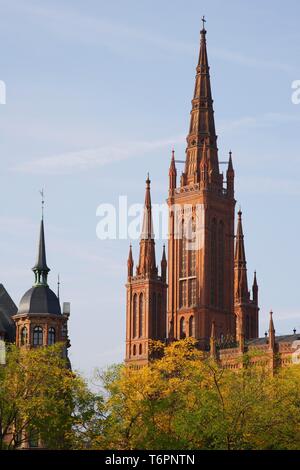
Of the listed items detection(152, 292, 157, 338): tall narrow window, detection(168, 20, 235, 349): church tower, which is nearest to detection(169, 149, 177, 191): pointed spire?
detection(168, 20, 235, 349): church tower

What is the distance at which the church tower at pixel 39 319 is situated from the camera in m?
135

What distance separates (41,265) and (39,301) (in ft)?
18.4

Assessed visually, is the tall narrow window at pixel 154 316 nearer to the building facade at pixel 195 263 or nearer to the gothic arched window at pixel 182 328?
the building facade at pixel 195 263

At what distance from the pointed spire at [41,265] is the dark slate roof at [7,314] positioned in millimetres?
6496

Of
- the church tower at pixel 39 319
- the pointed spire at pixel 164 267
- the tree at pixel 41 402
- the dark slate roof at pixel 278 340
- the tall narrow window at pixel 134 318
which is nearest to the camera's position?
the tree at pixel 41 402

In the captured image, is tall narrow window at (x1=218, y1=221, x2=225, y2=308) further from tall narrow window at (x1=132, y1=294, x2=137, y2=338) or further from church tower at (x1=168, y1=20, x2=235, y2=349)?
tall narrow window at (x1=132, y1=294, x2=137, y2=338)

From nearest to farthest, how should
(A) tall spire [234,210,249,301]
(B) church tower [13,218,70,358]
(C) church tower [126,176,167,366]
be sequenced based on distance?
(B) church tower [13,218,70,358] → (C) church tower [126,176,167,366] → (A) tall spire [234,210,249,301]

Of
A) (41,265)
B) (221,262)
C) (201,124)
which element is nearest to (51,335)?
(41,265)

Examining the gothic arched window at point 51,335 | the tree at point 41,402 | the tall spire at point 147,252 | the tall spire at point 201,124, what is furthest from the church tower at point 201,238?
the tree at point 41,402

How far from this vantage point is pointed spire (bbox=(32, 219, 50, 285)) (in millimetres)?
140000
